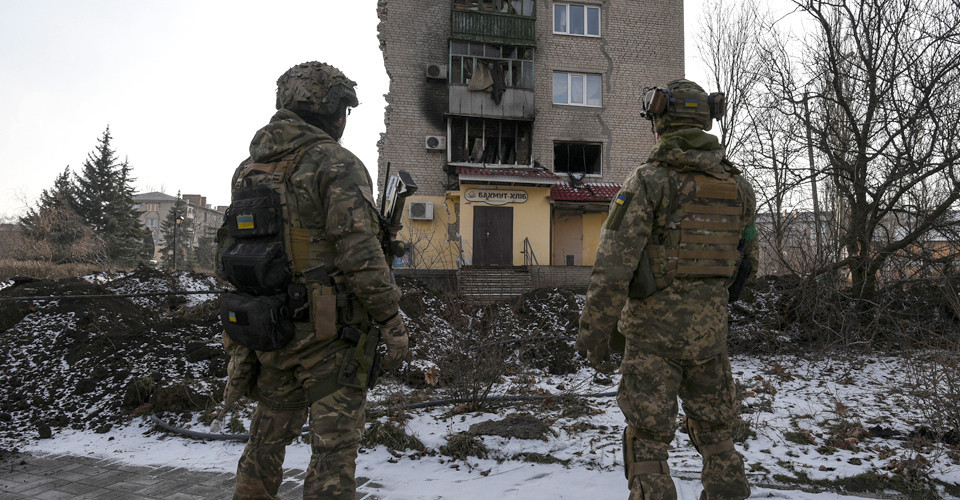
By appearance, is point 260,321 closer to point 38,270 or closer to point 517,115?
point 38,270

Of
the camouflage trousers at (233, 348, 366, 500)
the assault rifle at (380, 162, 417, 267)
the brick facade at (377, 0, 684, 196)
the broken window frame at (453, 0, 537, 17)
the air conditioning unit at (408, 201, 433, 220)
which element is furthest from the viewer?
the broken window frame at (453, 0, 537, 17)

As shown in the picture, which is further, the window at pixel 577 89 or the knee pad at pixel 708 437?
the window at pixel 577 89

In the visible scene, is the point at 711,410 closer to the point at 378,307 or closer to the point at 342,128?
the point at 378,307

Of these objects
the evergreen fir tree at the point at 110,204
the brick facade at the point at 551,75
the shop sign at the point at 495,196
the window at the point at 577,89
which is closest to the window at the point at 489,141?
the brick facade at the point at 551,75

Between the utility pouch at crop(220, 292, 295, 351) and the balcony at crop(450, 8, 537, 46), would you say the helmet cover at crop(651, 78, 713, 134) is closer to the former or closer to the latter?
the utility pouch at crop(220, 292, 295, 351)

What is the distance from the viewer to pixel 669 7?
2027 centimetres

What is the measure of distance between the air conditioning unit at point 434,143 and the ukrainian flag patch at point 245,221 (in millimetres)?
16378

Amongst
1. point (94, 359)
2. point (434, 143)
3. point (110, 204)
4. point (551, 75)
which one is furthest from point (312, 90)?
point (110, 204)

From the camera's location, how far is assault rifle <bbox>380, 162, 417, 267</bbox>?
8.35 ft

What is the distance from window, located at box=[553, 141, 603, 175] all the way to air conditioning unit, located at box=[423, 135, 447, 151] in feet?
14.0

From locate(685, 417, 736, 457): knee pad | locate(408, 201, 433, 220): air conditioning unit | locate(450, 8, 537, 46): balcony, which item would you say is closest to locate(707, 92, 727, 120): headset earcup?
locate(685, 417, 736, 457): knee pad

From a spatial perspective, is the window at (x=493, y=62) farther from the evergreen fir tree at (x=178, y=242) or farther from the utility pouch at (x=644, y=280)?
the evergreen fir tree at (x=178, y=242)

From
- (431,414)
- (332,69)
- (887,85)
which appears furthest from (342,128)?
(887,85)

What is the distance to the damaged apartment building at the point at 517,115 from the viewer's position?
17.6 m
